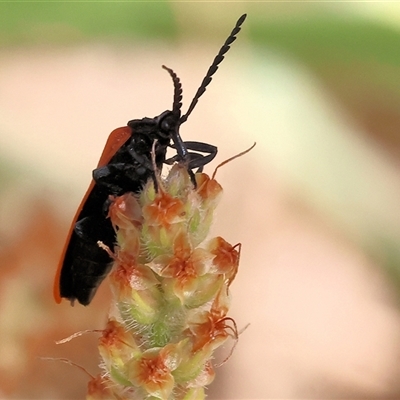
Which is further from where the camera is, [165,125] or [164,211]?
[165,125]

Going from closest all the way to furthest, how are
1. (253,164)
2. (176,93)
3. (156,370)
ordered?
(156,370)
(176,93)
(253,164)

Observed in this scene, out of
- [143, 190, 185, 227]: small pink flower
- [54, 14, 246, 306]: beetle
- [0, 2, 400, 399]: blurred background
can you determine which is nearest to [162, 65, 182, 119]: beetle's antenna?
[54, 14, 246, 306]: beetle

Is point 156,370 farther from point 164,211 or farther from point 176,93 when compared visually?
point 176,93

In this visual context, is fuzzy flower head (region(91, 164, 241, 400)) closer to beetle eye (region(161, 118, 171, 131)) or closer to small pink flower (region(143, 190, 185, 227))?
small pink flower (region(143, 190, 185, 227))

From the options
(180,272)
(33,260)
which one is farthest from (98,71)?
(180,272)

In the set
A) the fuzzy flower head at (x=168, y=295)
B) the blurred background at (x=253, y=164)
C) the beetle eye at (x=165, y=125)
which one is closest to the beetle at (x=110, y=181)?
the beetle eye at (x=165, y=125)

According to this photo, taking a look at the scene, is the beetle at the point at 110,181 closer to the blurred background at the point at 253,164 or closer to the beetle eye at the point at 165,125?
the beetle eye at the point at 165,125

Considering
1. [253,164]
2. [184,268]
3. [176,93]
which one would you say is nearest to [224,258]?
[184,268]
